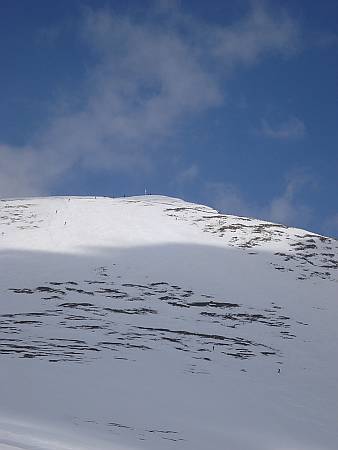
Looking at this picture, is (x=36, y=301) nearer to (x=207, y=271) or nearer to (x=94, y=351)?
(x=94, y=351)

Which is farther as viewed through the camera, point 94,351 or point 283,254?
point 283,254

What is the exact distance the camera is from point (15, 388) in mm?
9961

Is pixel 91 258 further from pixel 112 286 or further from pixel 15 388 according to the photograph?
pixel 15 388

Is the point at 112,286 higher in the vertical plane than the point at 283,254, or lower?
lower

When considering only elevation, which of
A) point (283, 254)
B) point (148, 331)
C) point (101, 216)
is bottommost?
point (148, 331)

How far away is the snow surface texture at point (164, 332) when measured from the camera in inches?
353

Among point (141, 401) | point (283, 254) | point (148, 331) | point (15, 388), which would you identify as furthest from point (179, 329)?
point (283, 254)

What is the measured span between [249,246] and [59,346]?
16.9 metres

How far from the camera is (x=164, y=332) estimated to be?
16781 millimetres

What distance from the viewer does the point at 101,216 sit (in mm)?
33062

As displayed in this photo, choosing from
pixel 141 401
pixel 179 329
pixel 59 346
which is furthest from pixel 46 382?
pixel 179 329

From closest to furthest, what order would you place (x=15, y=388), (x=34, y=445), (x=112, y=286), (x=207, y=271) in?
(x=34, y=445), (x=15, y=388), (x=112, y=286), (x=207, y=271)

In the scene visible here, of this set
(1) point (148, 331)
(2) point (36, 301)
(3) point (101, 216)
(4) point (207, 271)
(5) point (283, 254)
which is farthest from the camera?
(3) point (101, 216)

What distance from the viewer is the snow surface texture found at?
29.4 ft
